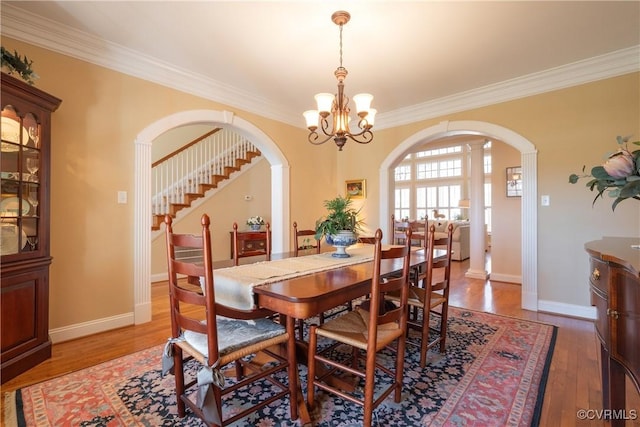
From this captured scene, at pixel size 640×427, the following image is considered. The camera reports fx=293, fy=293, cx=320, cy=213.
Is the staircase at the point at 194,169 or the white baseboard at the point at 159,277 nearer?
the white baseboard at the point at 159,277

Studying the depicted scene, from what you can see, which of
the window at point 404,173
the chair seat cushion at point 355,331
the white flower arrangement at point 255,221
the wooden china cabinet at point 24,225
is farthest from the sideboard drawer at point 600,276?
the window at point 404,173

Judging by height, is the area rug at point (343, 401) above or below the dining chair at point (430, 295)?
below

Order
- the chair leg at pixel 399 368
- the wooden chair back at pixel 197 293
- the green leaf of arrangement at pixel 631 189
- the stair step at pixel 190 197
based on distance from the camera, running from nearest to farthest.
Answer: the green leaf of arrangement at pixel 631 189
the wooden chair back at pixel 197 293
the chair leg at pixel 399 368
the stair step at pixel 190 197

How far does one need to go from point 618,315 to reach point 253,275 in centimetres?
157

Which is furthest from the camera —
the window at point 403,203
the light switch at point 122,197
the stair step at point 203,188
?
the window at point 403,203

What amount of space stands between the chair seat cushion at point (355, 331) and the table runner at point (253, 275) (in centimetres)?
33

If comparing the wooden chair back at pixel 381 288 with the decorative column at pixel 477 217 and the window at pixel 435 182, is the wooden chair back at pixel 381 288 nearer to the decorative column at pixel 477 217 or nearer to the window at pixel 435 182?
the decorative column at pixel 477 217

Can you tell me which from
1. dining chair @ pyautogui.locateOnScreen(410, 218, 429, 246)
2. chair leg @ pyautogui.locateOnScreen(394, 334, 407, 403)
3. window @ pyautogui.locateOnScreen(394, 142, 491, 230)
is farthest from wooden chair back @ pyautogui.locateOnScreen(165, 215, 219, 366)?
window @ pyautogui.locateOnScreen(394, 142, 491, 230)

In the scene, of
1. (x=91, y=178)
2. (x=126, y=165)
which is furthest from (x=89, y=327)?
(x=126, y=165)

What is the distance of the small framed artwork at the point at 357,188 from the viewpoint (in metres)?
4.86

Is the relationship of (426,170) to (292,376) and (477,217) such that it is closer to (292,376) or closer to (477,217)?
(477,217)

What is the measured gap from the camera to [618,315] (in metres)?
1.05

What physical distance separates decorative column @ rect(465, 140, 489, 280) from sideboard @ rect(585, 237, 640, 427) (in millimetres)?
4043

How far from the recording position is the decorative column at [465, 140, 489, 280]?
5.11 m
